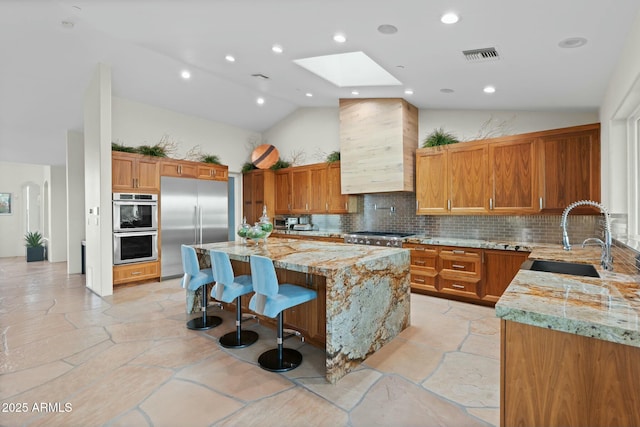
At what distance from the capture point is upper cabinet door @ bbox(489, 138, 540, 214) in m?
3.83

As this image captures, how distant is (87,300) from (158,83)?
3465 millimetres

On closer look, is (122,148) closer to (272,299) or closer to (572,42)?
(272,299)

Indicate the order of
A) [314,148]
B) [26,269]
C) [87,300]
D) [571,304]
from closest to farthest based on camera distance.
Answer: [571,304], [87,300], [314,148], [26,269]

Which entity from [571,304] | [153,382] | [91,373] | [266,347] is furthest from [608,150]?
[91,373]

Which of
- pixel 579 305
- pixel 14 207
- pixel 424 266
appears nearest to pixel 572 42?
pixel 579 305

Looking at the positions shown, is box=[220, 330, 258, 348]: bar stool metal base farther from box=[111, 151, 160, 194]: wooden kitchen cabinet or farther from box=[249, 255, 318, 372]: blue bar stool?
box=[111, 151, 160, 194]: wooden kitchen cabinet

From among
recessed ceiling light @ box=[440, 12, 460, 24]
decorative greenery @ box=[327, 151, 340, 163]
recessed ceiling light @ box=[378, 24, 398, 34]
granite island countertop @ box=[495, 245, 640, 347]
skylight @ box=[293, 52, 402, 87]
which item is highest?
skylight @ box=[293, 52, 402, 87]

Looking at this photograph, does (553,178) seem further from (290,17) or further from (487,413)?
(290,17)

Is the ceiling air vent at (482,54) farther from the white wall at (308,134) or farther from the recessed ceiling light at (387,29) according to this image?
the white wall at (308,134)

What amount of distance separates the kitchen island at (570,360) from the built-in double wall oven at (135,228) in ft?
17.5

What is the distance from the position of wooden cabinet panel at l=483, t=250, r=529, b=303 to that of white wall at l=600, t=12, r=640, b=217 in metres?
1.07

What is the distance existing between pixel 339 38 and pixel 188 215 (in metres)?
4.22

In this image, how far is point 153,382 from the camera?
7.60ft

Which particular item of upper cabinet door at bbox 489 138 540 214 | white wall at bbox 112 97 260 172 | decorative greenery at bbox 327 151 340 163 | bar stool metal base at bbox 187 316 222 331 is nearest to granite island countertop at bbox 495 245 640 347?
upper cabinet door at bbox 489 138 540 214
